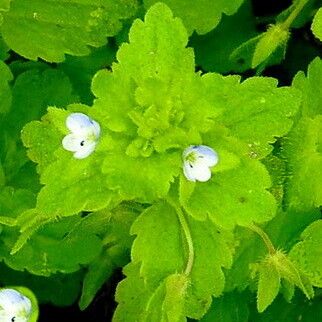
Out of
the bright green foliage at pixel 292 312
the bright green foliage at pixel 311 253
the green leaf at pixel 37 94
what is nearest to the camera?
the bright green foliage at pixel 311 253

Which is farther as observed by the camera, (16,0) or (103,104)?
(16,0)

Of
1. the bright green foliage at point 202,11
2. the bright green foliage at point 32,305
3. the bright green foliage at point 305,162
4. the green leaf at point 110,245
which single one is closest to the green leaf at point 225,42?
the bright green foliage at point 202,11

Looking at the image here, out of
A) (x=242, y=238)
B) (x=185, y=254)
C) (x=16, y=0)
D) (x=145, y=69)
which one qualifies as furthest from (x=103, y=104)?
(x=16, y=0)

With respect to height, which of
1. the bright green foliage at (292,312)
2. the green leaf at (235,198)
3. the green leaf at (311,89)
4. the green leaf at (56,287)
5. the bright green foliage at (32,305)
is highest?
the green leaf at (235,198)

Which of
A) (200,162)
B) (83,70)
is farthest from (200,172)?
(83,70)

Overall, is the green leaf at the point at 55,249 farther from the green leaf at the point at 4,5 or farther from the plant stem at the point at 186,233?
the green leaf at the point at 4,5

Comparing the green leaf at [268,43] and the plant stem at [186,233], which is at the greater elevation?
the green leaf at [268,43]

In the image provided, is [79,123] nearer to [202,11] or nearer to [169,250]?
[169,250]

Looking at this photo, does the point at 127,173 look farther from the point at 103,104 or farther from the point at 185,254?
the point at 185,254
